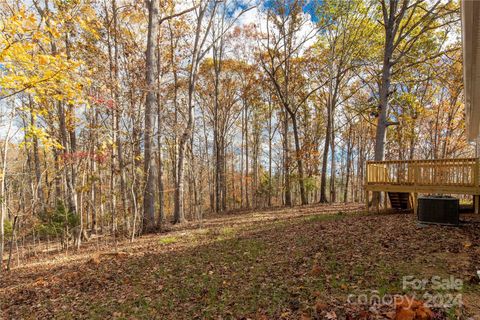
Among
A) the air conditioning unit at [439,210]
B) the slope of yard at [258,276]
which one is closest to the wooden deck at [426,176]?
the slope of yard at [258,276]

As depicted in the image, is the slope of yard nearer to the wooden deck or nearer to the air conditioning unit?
the air conditioning unit

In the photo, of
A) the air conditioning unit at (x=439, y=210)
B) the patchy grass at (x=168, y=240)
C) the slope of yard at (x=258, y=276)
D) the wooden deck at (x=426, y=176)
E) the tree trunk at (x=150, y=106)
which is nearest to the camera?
the slope of yard at (x=258, y=276)

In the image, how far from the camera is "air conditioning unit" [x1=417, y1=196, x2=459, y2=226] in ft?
20.5

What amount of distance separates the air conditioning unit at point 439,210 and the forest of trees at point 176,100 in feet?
15.8

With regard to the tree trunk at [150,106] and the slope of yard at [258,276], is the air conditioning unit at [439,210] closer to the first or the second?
the slope of yard at [258,276]

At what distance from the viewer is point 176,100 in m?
17.9

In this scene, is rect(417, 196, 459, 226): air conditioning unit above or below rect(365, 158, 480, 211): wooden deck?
below

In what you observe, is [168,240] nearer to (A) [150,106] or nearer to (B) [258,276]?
(B) [258,276]

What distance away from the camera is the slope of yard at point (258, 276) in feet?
11.7

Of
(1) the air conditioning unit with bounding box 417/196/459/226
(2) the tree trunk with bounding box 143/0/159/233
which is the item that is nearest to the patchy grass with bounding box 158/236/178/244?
(2) the tree trunk with bounding box 143/0/159/233

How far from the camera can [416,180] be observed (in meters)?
8.09

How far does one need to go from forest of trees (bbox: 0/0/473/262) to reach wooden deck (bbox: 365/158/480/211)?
226 cm

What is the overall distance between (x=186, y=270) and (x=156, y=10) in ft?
30.3

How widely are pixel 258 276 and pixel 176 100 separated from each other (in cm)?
1548
